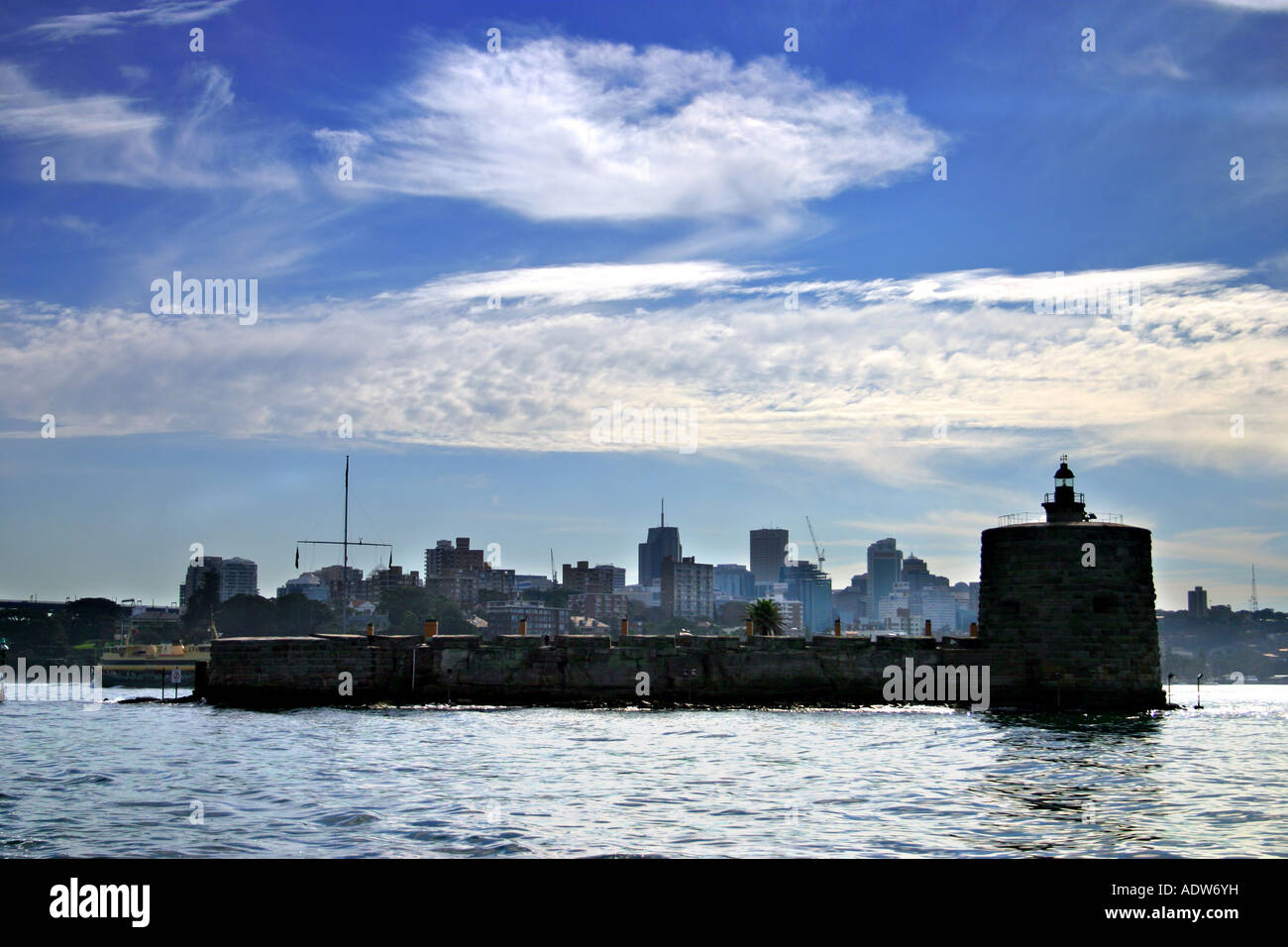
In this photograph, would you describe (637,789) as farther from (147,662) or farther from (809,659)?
(147,662)

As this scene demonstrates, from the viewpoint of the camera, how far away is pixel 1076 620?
48.4m

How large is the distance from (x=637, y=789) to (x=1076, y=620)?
31878 millimetres

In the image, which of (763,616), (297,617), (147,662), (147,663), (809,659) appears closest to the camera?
(809,659)

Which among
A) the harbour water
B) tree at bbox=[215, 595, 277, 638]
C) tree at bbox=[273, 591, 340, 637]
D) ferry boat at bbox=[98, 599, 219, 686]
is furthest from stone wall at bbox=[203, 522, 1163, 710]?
tree at bbox=[215, 595, 277, 638]

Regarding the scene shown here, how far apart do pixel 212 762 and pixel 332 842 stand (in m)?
12.7

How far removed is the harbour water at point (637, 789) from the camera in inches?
684

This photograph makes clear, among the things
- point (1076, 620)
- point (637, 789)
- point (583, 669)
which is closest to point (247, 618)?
point (583, 669)

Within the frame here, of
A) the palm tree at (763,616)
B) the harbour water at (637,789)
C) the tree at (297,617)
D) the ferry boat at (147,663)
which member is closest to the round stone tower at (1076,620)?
the harbour water at (637,789)

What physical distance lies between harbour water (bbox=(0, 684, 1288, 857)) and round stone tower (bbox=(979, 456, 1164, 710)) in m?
7.11

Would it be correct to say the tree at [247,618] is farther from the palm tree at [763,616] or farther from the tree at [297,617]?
the palm tree at [763,616]

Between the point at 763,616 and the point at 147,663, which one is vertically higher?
the point at 763,616
